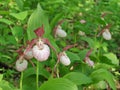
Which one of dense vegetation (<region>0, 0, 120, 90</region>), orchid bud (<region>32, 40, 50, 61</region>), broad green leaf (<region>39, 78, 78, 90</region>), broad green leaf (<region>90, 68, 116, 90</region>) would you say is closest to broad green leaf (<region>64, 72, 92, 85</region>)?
dense vegetation (<region>0, 0, 120, 90</region>)

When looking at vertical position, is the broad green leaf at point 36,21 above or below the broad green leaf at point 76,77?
above

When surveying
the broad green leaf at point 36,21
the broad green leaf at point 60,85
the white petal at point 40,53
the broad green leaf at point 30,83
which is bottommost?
the broad green leaf at point 30,83

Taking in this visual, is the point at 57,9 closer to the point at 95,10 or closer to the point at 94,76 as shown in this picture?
the point at 95,10

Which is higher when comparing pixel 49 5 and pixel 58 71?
pixel 49 5

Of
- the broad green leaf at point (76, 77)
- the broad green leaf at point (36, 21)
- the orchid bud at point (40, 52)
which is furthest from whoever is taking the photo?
the broad green leaf at point (76, 77)

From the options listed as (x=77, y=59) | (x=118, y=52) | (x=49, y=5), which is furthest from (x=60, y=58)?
(x=118, y=52)

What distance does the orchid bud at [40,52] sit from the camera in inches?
85.7

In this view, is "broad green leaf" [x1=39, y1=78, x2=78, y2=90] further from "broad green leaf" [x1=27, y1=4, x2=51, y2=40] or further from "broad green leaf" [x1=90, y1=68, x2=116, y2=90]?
"broad green leaf" [x1=90, y1=68, x2=116, y2=90]

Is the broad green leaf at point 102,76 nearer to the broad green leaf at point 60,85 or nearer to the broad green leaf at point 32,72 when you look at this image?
the broad green leaf at point 32,72

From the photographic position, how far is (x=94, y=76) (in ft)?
9.22

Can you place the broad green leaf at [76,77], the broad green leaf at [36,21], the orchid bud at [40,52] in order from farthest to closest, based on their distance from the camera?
the broad green leaf at [76,77] → the broad green leaf at [36,21] → the orchid bud at [40,52]

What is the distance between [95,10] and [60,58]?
1969 mm

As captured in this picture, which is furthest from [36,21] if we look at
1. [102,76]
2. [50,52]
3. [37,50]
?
[102,76]

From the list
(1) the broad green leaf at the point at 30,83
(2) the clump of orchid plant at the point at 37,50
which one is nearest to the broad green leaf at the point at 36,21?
(2) the clump of orchid plant at the point at 37,50
